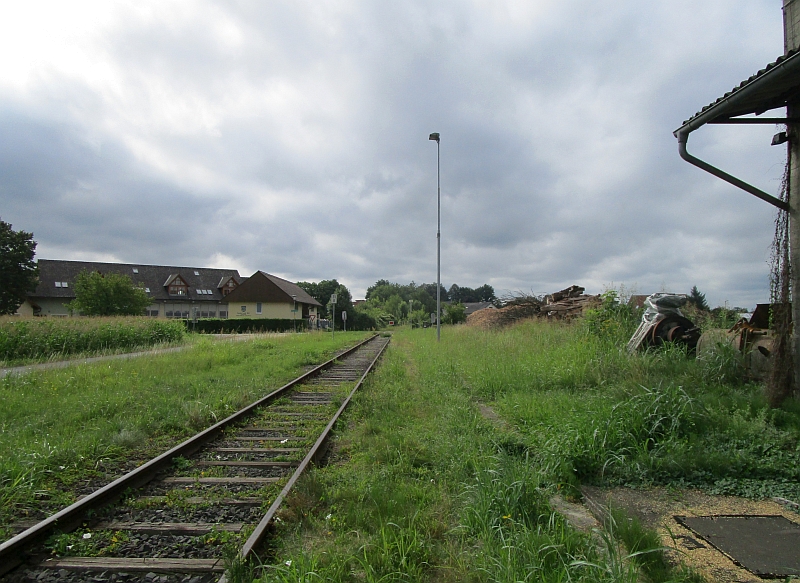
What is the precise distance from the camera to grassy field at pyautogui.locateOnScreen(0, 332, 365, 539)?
4.61 metres

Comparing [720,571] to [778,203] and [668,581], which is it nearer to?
[668,581]

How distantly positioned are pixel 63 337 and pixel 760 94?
840 inches

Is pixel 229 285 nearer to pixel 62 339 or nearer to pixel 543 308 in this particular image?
pixel 62 339

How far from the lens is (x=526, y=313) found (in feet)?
67.8

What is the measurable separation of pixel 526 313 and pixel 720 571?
18.4 meters

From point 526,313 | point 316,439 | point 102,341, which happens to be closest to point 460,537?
point 316,439

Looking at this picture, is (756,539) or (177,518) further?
(177,518)

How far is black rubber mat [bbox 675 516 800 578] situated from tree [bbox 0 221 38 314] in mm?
64761

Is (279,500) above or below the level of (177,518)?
above

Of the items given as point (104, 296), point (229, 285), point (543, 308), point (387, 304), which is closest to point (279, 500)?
Answer: point (543, 308)

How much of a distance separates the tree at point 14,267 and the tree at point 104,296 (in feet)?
18.9

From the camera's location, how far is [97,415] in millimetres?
7402

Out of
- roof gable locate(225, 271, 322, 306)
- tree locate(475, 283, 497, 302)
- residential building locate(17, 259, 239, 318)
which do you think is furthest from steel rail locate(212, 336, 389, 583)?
tree locate(475, 283, 497, 302)

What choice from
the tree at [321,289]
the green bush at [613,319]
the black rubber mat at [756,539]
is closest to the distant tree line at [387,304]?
the tree at [321,289]
